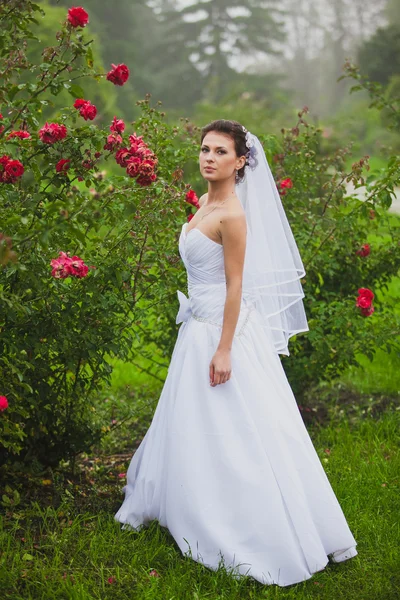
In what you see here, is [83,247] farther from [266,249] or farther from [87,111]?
[266,249]

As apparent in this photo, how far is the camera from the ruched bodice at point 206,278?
10.7ft

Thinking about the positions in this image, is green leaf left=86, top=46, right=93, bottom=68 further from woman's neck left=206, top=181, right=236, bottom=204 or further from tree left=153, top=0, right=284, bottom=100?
tree left=153, top=0, right=284, bottom=100

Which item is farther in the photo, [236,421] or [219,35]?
[219,35]

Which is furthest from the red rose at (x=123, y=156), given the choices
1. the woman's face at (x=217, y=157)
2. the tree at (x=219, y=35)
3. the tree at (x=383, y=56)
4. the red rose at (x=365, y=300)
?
the tree at (x=219, y=35)

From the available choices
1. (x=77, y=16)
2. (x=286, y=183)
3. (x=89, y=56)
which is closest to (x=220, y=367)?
(x=89, y=56)

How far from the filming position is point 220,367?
320 cm

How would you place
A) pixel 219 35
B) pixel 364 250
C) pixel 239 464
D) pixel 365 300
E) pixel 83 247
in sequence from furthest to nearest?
pixel 219 35, pixel 364 250, pixel 365 300, pixel 83 247, pixel 239 464

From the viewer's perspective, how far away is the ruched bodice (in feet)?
10.7

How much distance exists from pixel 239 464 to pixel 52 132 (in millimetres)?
1654

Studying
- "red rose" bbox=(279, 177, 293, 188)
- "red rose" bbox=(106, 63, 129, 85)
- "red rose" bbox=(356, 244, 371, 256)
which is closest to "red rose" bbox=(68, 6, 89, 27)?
"red rose" bbox=(106, 63, 129, 85)

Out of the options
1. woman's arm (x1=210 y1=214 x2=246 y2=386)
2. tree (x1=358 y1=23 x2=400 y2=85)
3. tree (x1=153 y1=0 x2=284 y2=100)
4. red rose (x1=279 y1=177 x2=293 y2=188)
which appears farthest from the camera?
tree (x1=153 y1=0 x2=284 y2=100)

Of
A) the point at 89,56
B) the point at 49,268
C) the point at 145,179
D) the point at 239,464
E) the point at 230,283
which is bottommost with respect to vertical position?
the point at 239,464

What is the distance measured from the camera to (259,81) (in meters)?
28.8

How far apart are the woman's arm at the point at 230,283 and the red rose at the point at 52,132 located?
0.79 m
